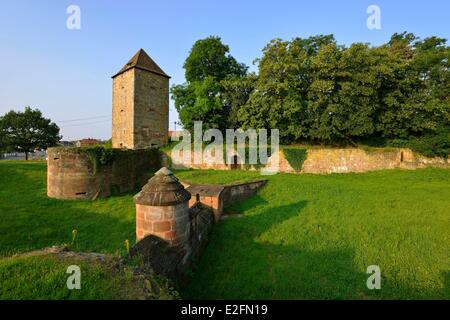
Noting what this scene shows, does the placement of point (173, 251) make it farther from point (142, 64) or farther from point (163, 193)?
point (142, 64)

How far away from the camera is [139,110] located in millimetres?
25672

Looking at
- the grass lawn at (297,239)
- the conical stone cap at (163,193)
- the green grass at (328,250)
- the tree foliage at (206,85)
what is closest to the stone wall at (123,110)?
the tree foliage at (206,85)

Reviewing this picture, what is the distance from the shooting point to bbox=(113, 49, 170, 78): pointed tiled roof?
1023 inches

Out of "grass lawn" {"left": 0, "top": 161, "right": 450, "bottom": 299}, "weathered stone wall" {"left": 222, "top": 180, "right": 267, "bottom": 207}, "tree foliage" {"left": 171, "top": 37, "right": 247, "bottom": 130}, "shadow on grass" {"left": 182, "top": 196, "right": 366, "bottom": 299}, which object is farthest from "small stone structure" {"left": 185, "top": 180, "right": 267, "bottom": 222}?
"tree foliage" {"left": 171, "top": 37, "right": 247, "bottom": 130}

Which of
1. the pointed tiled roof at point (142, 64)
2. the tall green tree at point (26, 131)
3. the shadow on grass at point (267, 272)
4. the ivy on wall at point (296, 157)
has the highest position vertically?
the pointed tiled roof at point (142, 64)

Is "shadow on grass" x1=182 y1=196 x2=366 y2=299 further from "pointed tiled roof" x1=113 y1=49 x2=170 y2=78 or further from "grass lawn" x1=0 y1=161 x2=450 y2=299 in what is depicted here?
"pointed tiled roof" x1=113 y1=49 x2=170 y2=78

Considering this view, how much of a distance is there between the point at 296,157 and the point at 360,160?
5207 millimetres

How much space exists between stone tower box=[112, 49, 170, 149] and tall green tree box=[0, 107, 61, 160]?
1922 centimetres

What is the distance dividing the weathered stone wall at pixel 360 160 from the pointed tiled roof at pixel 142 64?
1816cm

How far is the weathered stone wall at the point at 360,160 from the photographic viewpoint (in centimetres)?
1958

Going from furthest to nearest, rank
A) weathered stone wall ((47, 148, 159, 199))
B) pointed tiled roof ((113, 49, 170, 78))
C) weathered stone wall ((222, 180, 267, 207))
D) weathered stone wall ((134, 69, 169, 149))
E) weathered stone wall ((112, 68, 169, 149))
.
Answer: pointed tiled roof ((113, 49, 170, 78)) → weathered stone wall ((134, 69, 169, 149)) → weathered stone wall ((112, 68, 169, 149)) → weathered stone wall ((47, 148, 159, 199)) → weathered stone wall ((222, 180, 267, 207))

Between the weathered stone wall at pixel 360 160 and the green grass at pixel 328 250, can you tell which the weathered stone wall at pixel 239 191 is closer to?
the green grass at pixel 328 250

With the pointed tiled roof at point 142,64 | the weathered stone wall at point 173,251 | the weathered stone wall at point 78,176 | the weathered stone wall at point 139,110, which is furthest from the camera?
the pointed tiled roof at point 142,64

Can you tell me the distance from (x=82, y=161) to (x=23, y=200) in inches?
137
